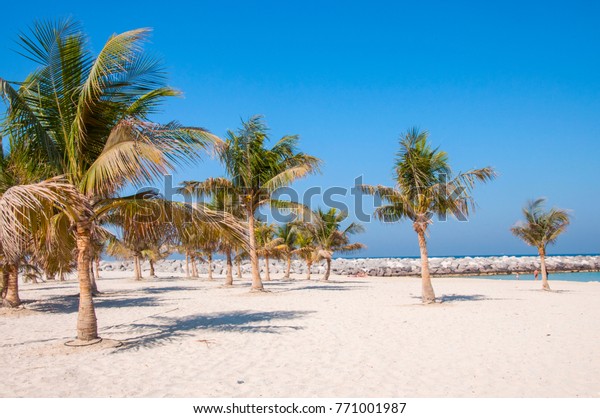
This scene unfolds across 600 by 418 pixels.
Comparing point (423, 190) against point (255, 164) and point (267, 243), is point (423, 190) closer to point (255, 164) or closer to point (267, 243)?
point (255, 164)

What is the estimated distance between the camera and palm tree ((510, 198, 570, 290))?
21.5 meters

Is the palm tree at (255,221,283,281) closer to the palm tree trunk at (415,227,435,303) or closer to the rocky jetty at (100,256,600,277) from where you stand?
the rocky jetty at (100,256,600,277)

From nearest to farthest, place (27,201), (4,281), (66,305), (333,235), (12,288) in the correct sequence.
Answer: (27,201) → (12,288) → (4,281) → (66,305) → (333,235)

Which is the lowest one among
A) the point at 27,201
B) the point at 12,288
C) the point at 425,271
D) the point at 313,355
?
the point at 313,355

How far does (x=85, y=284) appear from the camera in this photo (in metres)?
7.85

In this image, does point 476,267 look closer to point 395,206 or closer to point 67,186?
point 395,206

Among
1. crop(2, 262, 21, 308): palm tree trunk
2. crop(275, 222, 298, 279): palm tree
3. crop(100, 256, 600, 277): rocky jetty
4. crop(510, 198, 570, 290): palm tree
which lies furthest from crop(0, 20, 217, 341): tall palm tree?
crop(100, 256, 600, 277): rocky jetty

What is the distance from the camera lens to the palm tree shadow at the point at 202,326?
8.86 meters

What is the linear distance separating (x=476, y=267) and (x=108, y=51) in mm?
58362

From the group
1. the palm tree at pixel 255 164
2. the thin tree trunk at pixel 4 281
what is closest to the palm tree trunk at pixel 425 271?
the palm tree at pixel 255 164

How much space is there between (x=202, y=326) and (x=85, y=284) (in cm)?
365

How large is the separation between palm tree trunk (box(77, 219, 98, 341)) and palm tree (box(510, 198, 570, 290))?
70.8 ft

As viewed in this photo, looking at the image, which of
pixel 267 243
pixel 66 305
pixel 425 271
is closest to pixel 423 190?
pixel 425 271

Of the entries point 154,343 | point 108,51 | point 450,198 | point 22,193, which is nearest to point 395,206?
point 450,198
